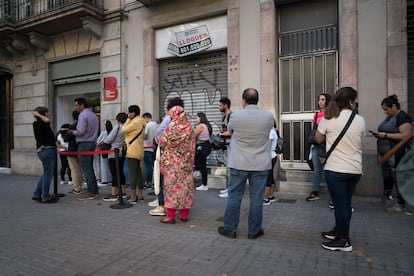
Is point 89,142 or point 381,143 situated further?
point 89,142

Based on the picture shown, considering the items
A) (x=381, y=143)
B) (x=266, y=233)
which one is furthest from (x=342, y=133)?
(x=381, y=143)

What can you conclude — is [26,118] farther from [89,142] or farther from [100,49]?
[89,142]

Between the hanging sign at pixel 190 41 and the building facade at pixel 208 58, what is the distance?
27 millimetres

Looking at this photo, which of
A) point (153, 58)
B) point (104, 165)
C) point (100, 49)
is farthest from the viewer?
point (100, 49)

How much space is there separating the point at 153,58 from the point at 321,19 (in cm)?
460

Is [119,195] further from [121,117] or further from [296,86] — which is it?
[296,86]

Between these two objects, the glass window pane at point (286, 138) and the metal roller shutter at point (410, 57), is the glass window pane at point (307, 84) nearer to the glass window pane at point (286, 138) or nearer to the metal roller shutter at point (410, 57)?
the glass window pane at point (286, 138)

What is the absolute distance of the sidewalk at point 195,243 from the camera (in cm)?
305

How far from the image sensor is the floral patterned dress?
4.47m

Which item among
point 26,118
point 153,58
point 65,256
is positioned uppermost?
point 153,58

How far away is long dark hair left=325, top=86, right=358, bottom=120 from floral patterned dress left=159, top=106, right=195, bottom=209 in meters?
1.98

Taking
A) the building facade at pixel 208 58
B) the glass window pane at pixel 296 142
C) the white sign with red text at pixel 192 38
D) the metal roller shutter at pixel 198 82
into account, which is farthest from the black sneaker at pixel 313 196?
the white sign with red text at pixel 192 38

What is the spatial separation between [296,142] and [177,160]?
3800 millimetres

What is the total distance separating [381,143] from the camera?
17.1ft
